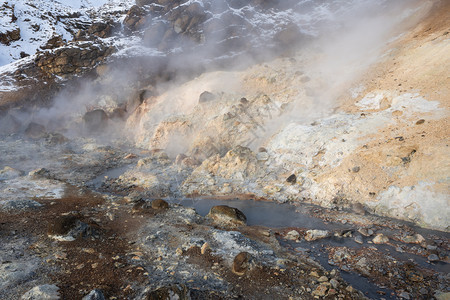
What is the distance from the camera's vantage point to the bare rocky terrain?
5.27 m

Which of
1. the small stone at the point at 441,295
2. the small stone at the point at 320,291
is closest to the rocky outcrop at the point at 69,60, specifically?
the small stone at the point at 320,291

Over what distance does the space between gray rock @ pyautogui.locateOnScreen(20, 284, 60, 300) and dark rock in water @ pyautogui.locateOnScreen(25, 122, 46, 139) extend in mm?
18781

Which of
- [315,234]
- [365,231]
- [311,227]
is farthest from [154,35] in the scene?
[365,231]

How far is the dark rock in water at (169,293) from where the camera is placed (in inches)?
162

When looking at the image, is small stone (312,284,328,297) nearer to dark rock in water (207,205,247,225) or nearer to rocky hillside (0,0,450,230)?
dark rock in water (207,205,247,225)

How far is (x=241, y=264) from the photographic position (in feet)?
17.3

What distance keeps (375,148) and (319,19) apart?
62.3ft

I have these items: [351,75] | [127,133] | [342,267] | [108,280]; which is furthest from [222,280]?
[127,133]

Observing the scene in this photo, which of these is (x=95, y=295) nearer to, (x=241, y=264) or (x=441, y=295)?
(x=241, y=264)

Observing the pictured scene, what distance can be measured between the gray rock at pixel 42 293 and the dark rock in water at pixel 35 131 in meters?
18.8

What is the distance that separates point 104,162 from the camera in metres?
14.9

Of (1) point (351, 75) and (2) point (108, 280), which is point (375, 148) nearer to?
(1) point (351, 75)

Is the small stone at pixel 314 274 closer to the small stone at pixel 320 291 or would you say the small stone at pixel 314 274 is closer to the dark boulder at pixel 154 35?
the small stone at pixel 320 291

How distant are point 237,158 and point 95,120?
50.0ft
